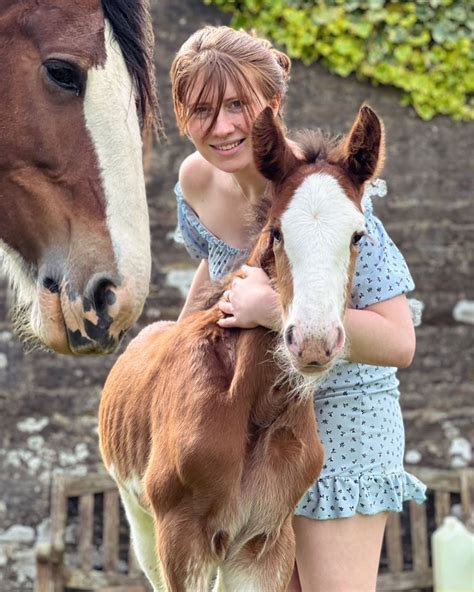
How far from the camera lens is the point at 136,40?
2490mm

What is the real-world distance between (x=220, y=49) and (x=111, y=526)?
4.05 m

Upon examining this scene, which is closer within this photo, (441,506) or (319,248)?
(319,248)

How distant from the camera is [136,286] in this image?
2.32 metres

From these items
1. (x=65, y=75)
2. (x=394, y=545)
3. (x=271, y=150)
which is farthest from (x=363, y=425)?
(x=394, y=545)

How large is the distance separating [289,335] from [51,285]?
60 centimetres

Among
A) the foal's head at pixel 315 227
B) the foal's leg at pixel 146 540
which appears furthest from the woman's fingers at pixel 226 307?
the foal's leg at pixel 146 540

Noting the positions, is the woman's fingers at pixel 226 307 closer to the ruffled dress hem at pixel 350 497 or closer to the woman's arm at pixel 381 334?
the woman's arm at pixel 381 334

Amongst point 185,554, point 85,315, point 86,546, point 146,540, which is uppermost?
point 85,315

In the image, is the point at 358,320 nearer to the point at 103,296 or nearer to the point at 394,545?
the point at 103,296

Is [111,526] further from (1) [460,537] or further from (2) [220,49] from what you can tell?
(2) [220,49]

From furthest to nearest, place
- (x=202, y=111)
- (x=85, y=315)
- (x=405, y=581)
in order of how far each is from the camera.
→ (x=405, y=581), (x=202, y=111), (x=85, y=315)

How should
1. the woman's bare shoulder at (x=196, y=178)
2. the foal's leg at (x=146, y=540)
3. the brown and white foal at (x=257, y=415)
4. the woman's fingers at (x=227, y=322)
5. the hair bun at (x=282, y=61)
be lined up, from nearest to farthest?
1. the brown and white foal at (x=257, y=415)
2. the woman's fingers at (x=227, y=322)
3. the hair bun at (x=282, y=61)
4. the woman's bare shoulder at (x=196, y=178)
5. the foal's leg at (x=146, y=540)

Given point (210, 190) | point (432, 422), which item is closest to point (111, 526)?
point (432, 422)

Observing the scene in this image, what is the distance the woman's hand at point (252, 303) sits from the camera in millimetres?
2924
